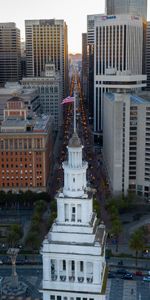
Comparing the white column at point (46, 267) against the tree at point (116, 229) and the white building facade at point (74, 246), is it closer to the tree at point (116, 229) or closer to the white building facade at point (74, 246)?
the white building facade at point (74, 246)

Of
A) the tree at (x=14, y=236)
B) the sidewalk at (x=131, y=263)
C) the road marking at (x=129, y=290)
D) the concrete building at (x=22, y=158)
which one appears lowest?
the road marking at (x=129, y=290)

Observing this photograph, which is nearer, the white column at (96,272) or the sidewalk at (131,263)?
the white column at (96,272)

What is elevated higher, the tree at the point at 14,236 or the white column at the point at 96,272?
the white column at the point at 96,272

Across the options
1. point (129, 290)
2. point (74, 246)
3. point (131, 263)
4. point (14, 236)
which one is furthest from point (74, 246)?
point (14, 236)

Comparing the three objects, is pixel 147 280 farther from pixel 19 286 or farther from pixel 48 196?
pixel 48 196

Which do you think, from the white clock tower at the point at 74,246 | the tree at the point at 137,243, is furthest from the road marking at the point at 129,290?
the white clock tower at the point at 74,246

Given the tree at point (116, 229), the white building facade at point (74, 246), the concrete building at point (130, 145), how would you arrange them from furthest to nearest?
the concrete building at point (130, 145), the tree at point (116, 229), the white building facade at point (74, 246)

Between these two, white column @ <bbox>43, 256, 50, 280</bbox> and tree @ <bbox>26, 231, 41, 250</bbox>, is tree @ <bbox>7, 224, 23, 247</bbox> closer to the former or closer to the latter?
tree @ <bbox>26, 231, 41, 250</bbox>

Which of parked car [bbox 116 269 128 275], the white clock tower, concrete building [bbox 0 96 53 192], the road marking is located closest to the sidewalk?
parked car [bbox 116 269 128 275]

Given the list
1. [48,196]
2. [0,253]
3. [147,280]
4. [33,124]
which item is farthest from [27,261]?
[33,124]
